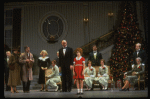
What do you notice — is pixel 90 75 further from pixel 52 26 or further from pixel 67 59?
pixel 52 26

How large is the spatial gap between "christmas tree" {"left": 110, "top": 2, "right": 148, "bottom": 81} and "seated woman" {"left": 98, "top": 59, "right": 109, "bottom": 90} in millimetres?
1296

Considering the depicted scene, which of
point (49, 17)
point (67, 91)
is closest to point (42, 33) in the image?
point (49, 17)

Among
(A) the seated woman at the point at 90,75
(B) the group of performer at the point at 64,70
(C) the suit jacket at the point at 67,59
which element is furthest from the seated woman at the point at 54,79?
(C) the suit jacket at the point at 67,59

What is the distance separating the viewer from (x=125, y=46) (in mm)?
9844

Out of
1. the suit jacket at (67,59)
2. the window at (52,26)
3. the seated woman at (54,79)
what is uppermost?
the window at (52,26)

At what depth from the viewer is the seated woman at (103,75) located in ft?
27.6

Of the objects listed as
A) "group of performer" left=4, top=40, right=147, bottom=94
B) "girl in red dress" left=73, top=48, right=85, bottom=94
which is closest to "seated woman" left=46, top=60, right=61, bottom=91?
"group of performer" left=4, top=40, right=147, bottom=94

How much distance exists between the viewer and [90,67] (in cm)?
868

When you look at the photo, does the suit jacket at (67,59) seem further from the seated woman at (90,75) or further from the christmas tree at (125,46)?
the christmas tree at (125,46)

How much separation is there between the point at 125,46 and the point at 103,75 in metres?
2.01

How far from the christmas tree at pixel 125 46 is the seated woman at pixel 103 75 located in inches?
51.0

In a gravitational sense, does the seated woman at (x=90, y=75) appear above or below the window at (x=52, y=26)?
below

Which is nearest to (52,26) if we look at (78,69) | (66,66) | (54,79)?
(54,79)

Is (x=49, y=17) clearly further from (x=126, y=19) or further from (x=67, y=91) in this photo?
(x=67, y=91)
